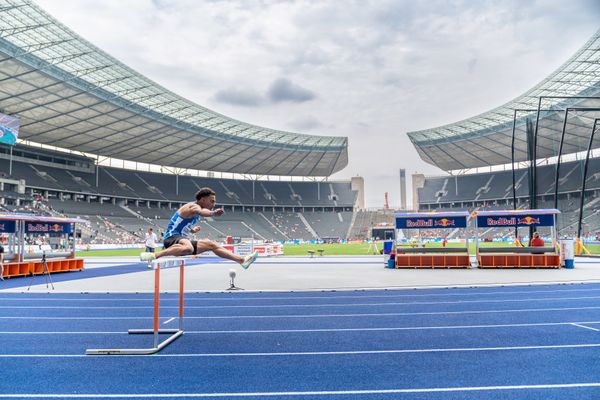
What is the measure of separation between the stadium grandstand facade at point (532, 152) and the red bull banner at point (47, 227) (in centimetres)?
2804

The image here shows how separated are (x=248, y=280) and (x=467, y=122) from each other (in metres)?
53.5

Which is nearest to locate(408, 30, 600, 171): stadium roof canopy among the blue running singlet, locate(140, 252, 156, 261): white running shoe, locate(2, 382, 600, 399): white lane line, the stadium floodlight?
locate(2, 382, 600, 399): white lane line

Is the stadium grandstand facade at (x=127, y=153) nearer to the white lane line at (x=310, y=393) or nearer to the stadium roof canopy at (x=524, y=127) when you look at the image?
the stadium roof canopy at (x=524, y=127)

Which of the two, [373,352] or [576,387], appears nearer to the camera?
[576,387]

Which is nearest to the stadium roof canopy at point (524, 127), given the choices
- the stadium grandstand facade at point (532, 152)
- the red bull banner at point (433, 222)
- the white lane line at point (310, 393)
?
the stadium grandstand facade at point (532, 152)

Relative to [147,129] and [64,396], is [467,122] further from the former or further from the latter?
[64,396]

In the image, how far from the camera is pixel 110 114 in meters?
44.1

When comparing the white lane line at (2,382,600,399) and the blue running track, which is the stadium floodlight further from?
the white lane line at (2,382,600,399)

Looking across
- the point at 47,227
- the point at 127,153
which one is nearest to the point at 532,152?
the point at 47,227

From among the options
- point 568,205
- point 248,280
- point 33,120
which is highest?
point 33,120

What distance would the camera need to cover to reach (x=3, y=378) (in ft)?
16.2

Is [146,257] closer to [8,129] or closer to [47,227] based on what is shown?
[47,227]

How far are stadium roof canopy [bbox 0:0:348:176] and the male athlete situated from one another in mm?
27871

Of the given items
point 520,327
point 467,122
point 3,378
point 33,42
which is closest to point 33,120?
point 33,42
